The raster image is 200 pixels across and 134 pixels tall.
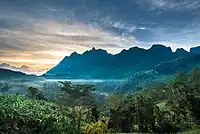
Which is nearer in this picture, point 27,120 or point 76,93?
point 27,120

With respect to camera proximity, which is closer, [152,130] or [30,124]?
[30,124]

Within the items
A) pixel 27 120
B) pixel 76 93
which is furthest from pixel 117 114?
pixel 27 120

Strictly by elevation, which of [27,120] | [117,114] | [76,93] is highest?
[76,93]

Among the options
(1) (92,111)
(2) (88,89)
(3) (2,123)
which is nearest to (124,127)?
(1) (92,111)

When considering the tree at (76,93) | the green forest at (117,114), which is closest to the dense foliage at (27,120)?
the green forest at (117,114)

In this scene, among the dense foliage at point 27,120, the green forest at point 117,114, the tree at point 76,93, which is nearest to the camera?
the dense foliage at point 27,120

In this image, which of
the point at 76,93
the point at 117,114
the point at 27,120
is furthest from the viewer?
the point at 117,114

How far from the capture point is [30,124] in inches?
710

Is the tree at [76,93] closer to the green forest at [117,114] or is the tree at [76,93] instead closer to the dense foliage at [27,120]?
the green forest at [117,114]

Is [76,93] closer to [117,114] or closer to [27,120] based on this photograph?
[117,114]

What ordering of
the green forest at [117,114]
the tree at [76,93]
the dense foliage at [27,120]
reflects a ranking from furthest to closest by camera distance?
the tree at [76,93] → the green forest at [117,114] → the dense foliage at [27,120]

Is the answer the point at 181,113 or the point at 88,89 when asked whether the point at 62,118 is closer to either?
the point at 88,89

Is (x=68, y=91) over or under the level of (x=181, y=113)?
over

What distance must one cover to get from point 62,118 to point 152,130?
18899 millimetres
